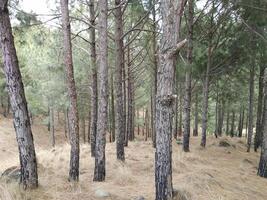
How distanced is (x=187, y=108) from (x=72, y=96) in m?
6.09

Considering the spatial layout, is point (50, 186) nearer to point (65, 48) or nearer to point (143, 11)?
point (65, 48)

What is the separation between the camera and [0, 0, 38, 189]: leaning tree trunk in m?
5.24

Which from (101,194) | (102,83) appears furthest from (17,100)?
(101,194)

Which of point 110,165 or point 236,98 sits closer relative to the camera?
point 110,165

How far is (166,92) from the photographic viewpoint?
190 inches

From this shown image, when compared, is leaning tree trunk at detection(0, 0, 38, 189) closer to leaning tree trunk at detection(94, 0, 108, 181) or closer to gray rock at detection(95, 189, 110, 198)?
gray rock at detection(95, 189, 110, 198)

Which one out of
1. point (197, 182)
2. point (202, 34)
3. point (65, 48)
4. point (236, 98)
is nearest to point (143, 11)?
point (202, 34)

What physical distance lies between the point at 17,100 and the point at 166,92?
2.66 m

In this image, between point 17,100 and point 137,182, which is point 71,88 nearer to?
point 17,100

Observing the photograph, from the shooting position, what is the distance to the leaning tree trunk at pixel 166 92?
15.8 feet

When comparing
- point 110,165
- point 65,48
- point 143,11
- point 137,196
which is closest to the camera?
point 137,196

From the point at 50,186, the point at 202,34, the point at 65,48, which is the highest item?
the point at 202,34

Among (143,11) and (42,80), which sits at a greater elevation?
(143,11)

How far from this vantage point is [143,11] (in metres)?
10.4
